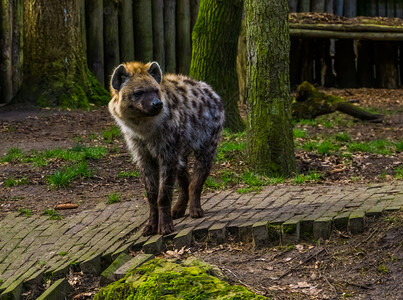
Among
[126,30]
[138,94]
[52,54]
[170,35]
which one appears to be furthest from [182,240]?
[170,35]

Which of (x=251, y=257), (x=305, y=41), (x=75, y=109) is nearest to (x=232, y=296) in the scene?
(x=251, y=257)

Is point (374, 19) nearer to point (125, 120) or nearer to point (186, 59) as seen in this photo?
point (186, 59)

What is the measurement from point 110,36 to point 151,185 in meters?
7.96

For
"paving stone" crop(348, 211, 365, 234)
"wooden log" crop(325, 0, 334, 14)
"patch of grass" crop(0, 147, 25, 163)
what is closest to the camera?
"paving stone" crop(348, 211, 365, 234)

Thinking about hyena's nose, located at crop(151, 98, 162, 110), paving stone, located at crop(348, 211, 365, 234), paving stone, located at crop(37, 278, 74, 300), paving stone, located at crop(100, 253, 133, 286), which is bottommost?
paving stone, located at crop(37, 278, 74, 300)

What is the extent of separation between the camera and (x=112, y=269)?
587 cm

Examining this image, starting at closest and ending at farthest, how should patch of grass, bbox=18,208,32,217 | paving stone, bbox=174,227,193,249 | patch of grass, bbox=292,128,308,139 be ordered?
1. paving stone, bbox=174,227,193,249
2. patch of grass, bbox=18,208,32,217
3. patch of grass, bbox=292,128,308,139

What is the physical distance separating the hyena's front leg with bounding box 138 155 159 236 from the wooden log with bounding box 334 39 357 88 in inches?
426

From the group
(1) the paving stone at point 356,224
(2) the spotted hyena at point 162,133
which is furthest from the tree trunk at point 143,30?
(1) the paving stone at point 356,224

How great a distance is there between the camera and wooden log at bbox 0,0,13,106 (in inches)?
544

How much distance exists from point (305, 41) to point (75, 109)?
6.55m

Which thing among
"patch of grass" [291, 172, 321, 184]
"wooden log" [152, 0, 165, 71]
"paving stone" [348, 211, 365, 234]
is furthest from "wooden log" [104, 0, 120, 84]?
"paving stone" [348, 211, 365, 234]

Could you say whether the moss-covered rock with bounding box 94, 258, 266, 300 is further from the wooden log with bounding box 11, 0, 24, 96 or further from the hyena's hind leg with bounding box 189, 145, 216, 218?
the wooden log with bounding box 11, 0, 24, 96

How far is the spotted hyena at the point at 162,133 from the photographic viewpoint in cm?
654
